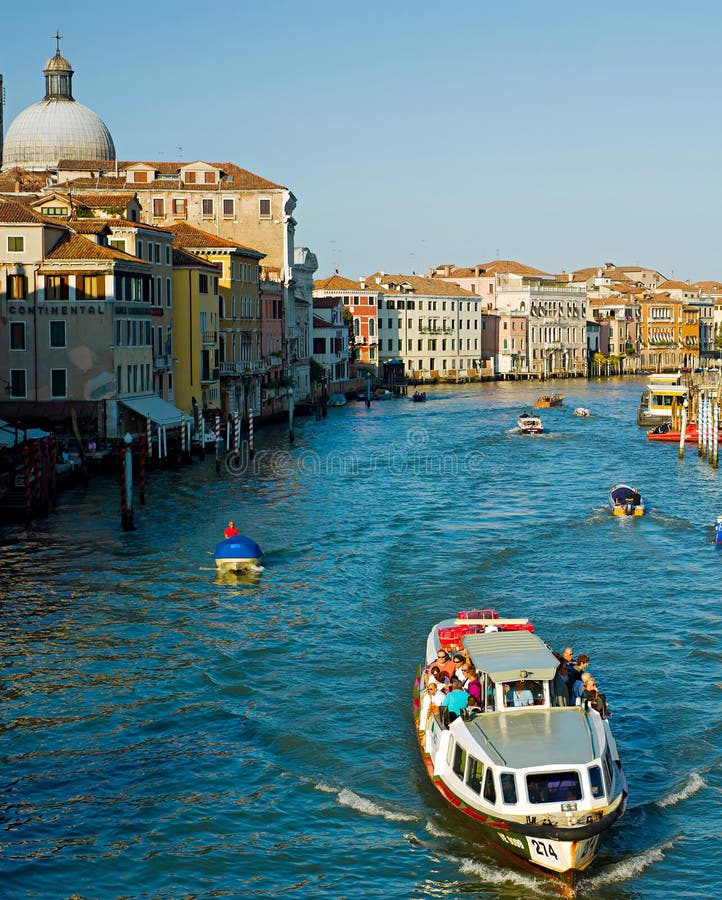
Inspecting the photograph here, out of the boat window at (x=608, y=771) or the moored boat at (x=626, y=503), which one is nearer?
the boat window at (x=608, y=771)

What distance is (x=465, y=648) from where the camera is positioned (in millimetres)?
18328

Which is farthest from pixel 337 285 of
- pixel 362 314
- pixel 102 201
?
pixel 102 201

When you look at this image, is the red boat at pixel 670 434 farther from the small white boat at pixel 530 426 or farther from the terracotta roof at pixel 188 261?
the terracotta roof at pixel 188 261

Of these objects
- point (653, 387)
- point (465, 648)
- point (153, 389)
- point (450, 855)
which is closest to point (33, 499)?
point (153, 389)

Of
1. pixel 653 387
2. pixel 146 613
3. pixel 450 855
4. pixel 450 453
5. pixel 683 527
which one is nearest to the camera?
pixel 450 855

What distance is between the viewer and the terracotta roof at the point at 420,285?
117225 millimetres

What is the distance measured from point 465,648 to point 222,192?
6327cm

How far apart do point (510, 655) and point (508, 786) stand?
112 inches

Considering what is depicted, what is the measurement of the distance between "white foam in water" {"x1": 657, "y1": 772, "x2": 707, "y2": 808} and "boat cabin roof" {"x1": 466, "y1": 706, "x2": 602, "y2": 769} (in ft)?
5.95

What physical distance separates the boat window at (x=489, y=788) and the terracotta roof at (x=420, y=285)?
330 feet

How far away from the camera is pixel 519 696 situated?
54.7 ft

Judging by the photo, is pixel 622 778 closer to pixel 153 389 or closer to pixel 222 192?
pixel 153 389

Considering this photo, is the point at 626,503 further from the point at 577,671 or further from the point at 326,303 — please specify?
the point at 326,303

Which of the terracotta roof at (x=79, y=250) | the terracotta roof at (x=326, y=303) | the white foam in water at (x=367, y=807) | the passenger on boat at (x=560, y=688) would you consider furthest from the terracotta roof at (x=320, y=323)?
the white foam in water at (x=367, y=807)
